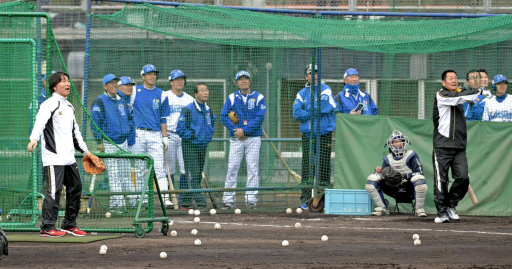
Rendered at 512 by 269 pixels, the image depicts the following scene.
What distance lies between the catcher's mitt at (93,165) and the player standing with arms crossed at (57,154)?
17cm

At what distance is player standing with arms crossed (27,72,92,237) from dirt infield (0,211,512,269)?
1.98 ft

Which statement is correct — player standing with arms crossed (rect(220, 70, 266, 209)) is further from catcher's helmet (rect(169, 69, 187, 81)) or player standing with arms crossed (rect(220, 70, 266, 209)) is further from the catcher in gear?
the catcher in gear

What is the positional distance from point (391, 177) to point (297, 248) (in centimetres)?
441

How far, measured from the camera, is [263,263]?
734 cm

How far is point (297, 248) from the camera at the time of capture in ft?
27.7

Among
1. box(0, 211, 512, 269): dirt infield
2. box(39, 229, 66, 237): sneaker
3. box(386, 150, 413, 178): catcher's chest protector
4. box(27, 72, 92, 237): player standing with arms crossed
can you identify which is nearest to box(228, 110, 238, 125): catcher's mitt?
box(0, 211, 512, 269): dirt infield

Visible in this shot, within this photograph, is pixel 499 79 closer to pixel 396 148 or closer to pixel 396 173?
pixel 396 148

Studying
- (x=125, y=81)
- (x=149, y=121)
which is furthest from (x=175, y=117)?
(x=125, y=81)

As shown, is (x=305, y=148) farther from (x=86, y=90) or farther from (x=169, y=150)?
(x=86, y=90)

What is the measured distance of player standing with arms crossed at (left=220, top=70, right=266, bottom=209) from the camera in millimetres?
13586

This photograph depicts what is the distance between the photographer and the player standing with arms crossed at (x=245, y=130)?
1359 cm

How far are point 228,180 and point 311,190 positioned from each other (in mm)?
1514

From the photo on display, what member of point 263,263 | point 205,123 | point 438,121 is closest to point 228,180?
point 205,123

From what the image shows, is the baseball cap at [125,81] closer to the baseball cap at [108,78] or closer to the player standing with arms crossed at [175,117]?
the baseball cap at [108,78]
